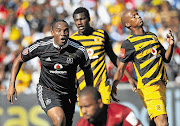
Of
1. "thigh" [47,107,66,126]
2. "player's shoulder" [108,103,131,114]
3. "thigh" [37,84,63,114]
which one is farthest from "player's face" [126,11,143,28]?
"player's shoulder" [108,103,131,114]

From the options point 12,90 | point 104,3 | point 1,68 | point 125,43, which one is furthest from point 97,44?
point 104,3

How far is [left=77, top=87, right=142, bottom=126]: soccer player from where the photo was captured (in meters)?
3.99

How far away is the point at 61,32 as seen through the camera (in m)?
5.80

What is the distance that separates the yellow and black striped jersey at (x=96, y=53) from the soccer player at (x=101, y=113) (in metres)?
2.74

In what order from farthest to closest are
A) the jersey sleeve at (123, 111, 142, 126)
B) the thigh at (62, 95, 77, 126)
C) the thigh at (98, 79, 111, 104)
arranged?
1. the thigh at (98, 79, 111, 104)
2. the thigh at (62, 95, 77, 126)
3. the jersey sleeve at (123, 111, 142, 126)

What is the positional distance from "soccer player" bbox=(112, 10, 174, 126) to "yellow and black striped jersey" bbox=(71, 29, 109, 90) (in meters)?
0.45

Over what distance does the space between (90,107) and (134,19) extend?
296cm

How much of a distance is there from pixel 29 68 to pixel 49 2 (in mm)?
3843

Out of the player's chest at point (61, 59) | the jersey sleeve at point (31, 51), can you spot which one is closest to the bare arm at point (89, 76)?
the player's chest at point (61, 59)

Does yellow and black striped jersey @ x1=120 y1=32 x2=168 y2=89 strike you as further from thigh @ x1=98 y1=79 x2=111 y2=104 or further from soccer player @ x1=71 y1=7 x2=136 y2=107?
thigh @ x1=98 y1=79 x2=111 y2=104

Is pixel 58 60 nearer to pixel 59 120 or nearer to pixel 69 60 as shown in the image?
pixel 69 60

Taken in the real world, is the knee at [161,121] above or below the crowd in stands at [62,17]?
below

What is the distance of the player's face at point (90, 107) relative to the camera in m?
3.99

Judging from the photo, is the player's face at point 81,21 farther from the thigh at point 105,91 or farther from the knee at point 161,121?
the knee at point 161,121
